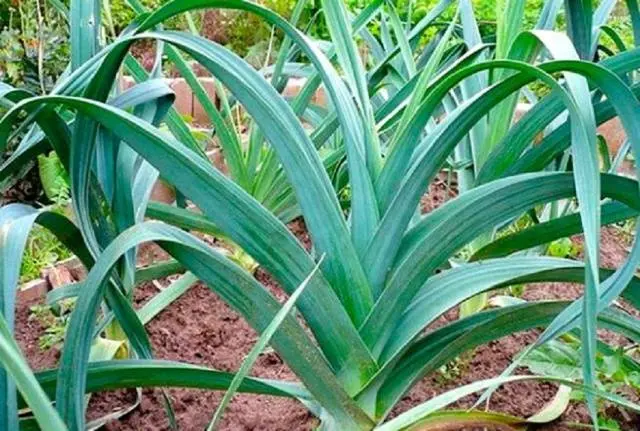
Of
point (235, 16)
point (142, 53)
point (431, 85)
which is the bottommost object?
point (431, 85)

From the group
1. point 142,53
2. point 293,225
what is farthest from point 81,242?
point 142,53

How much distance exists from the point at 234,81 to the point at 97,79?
0.15m

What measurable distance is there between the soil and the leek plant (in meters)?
0.20

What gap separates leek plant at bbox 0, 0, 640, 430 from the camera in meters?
0.70

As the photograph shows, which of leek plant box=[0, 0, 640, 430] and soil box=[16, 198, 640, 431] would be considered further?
soil box=[16, 198, 640, 431]

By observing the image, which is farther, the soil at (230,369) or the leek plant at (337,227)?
the soil at (230,369)

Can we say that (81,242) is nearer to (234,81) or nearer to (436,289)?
(234,81)

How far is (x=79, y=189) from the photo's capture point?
809 mm

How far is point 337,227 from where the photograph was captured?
0.84 meters

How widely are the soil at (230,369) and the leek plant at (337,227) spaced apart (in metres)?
0.20

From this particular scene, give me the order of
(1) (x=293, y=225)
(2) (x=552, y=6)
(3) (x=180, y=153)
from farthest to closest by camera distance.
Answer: (1) (x=293, y=225), (2) (x=552, y=6), (3) (x=180, y=153)

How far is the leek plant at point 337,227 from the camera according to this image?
70cm

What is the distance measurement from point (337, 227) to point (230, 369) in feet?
1.65

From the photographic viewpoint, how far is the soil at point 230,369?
1.10 metres
